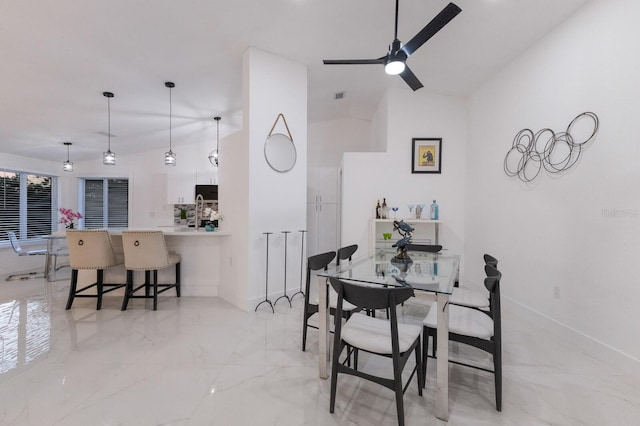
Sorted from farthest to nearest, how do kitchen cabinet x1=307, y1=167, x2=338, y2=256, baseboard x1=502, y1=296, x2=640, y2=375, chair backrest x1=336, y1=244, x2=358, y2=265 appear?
kitchen cabinet x1=307, y1=167, x2=338, y2=256, chair backrest x1=336, y1=244, x2=358, y2=265, baseboard x1=502, y1=296, x2=640, y2=375

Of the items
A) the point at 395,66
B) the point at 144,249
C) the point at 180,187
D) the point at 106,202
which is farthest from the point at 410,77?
the point at 106,202

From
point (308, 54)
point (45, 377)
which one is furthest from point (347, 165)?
point (45, 377)

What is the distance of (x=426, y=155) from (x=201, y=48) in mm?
3403

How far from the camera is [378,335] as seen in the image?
5.48 ft

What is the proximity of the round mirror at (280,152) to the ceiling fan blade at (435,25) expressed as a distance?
1.83 m

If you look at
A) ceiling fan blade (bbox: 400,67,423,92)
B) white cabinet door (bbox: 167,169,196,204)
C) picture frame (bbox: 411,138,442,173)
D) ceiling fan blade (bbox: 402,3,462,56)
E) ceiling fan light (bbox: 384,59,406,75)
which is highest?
ceiling fan blade (bbox: 402,3,462,56)

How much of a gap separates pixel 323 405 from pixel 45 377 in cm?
199

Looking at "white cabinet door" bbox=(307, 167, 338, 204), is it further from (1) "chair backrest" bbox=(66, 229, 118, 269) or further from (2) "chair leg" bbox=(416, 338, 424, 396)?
(2) "chair leg" bbox=(416, 338, 424, 396)

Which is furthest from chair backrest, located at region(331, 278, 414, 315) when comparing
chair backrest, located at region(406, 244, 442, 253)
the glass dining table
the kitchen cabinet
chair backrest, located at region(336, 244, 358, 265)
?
the kitchen cabinet

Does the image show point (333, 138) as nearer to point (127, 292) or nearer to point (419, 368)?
point (127, 292)

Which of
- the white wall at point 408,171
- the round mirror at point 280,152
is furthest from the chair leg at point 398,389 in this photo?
the white wall at point 408,171

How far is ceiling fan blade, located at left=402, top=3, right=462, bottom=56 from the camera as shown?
6.02 feet

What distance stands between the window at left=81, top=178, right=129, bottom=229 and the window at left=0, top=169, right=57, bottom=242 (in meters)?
0.58

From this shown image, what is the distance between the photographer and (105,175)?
6.68 meters
